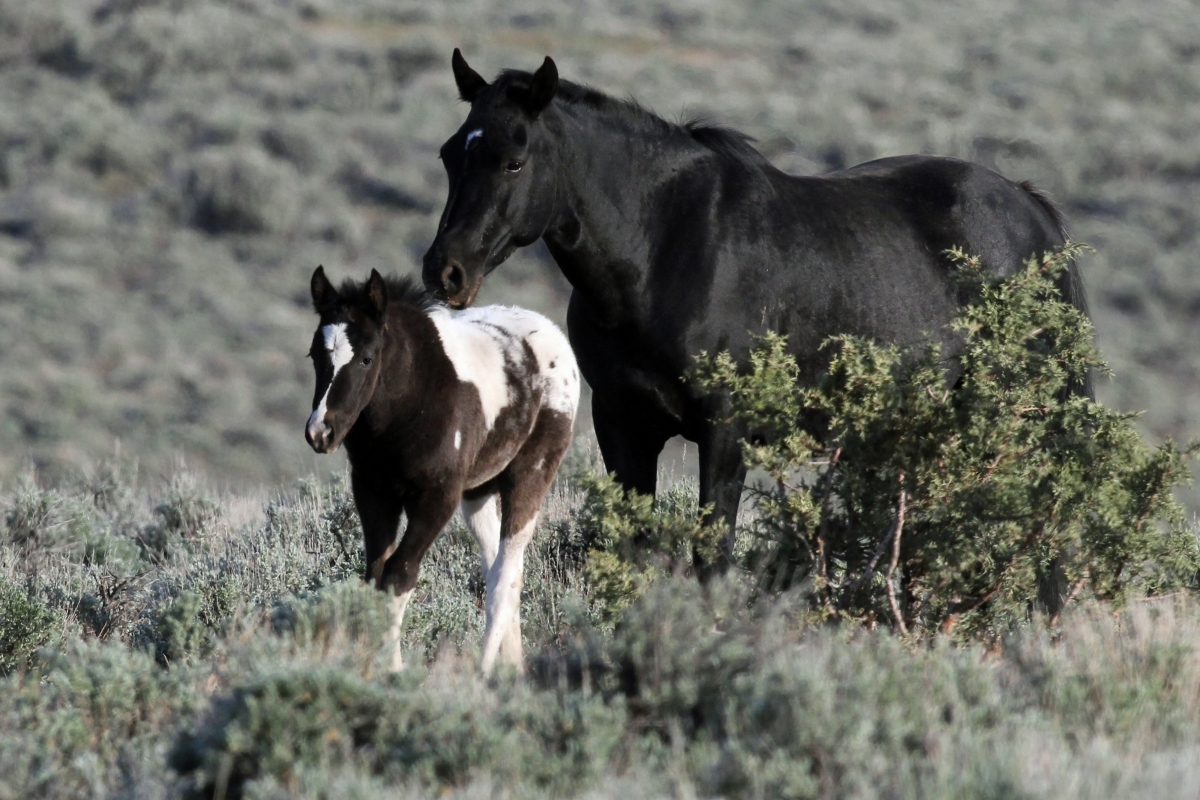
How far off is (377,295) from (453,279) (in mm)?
296

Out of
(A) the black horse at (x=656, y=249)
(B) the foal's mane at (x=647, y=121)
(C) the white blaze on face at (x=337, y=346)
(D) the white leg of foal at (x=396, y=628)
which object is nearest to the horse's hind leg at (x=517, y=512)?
(A) the black horse at (x=656, y=249)

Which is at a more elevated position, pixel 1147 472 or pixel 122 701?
pixel 1147 472

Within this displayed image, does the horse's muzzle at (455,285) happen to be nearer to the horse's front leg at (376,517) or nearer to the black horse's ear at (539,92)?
the black horse's ear at (539,92)

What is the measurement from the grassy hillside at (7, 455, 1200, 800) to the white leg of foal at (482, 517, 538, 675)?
669 mm

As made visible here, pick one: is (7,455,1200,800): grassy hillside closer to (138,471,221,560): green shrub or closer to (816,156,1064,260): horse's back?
(816,156,1064,260): horse's back

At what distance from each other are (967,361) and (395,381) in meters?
2.19

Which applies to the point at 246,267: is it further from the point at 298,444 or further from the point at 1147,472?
the point at 1147,472

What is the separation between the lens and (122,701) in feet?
14.7

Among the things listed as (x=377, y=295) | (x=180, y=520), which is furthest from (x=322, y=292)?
(x=180, y=520)

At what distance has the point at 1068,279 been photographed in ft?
24.0

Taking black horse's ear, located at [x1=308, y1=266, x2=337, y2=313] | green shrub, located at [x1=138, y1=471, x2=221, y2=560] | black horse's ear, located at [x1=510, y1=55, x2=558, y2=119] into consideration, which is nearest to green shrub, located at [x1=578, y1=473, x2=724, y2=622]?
black horse's ear, located at [x1=308, y1=266, x2=337, y2=313]

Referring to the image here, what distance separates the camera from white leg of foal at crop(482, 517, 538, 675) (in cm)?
609

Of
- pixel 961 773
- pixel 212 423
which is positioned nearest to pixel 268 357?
pixel 212 423

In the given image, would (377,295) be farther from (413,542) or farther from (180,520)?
(180,520)
